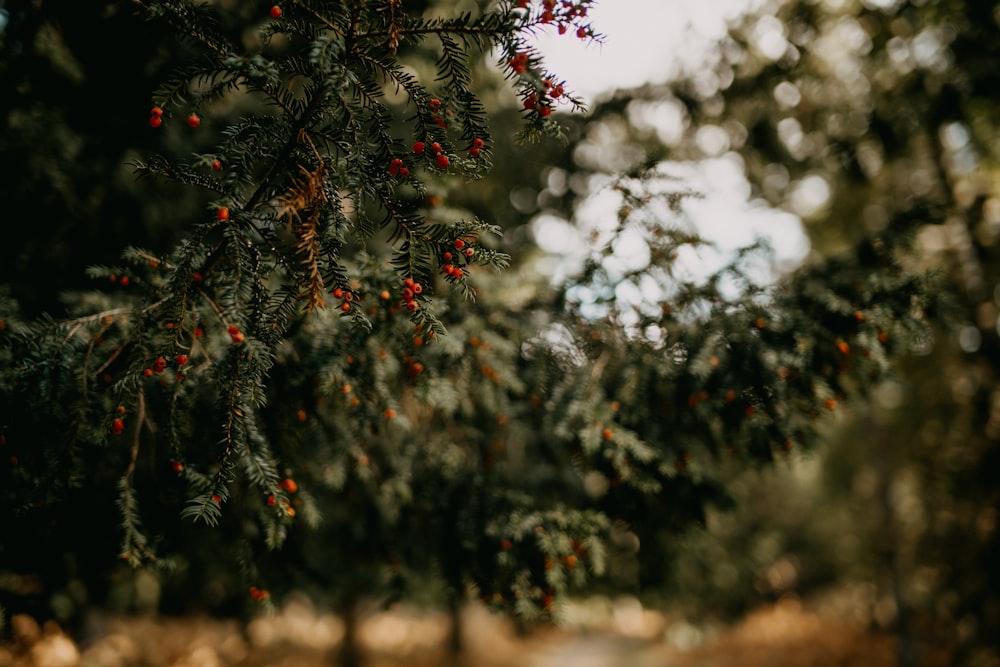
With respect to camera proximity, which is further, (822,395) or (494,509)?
(494,509)

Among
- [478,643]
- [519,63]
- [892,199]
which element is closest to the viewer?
[519,63]

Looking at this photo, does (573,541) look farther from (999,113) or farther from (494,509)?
(999,113)

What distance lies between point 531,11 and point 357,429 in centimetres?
244

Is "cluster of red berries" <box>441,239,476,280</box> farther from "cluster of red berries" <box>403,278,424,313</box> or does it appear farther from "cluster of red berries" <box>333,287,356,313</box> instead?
"cluster of red berries" <box>333,287,356,313</box>

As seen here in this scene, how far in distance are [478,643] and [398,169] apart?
36.1 feet

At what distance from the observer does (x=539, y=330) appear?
411 cm

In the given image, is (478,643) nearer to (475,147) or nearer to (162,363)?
(162,363)

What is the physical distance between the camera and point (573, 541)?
3584mm

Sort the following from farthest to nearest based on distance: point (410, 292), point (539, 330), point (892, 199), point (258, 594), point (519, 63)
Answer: point (892, 199) → point (539, 330) → point (258, 594) → point (410, 292) → point (519, 63)

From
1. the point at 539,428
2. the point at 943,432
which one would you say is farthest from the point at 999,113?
the point at 539,428

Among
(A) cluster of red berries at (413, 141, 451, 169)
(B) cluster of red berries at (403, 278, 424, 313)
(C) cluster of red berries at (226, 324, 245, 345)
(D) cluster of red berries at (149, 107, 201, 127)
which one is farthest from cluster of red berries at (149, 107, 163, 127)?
(B) cluster of red berries at (403, 278, 424, 313)

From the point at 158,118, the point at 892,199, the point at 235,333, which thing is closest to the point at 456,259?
the point at 235,333

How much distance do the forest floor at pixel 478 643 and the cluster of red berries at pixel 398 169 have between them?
5.59 meters

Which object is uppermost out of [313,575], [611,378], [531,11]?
[531,11]
